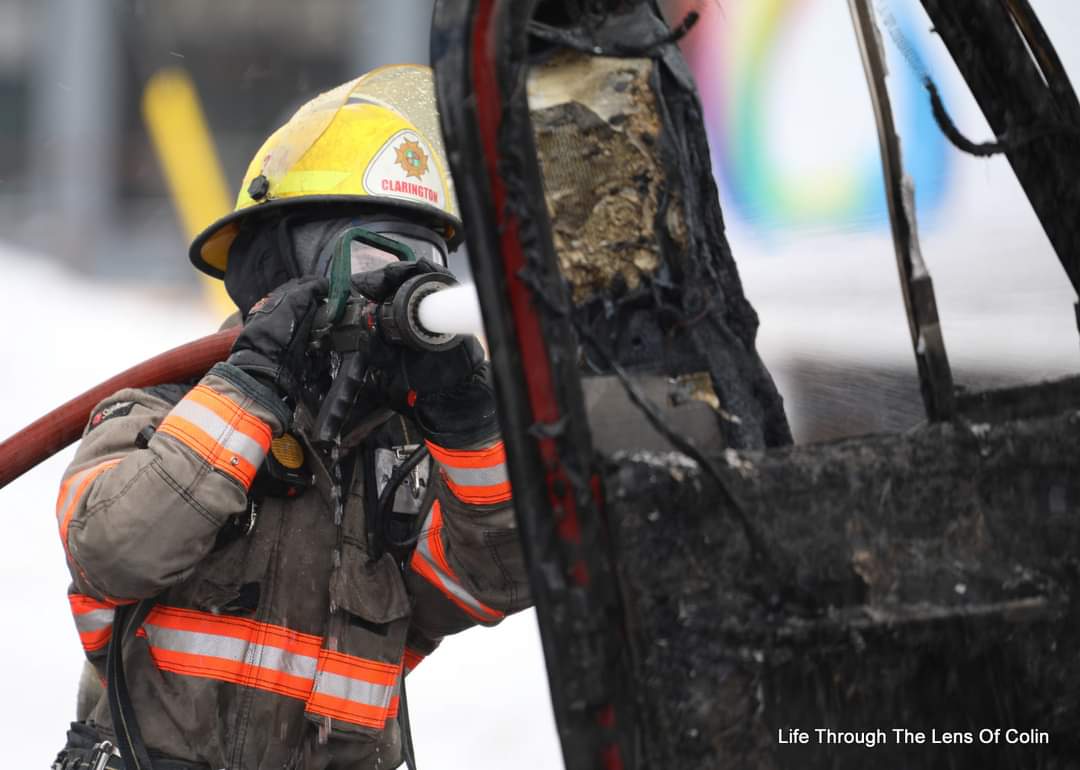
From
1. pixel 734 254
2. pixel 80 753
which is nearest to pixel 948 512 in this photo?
pixel 734 254

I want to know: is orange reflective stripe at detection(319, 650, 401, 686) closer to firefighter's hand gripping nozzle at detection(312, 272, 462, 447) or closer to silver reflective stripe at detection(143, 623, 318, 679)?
silver reflective stripe at detection(143, 623, 318, 679)

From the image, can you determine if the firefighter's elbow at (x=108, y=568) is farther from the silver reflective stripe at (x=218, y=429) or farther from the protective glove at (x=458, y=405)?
the protective glove at (x=458, y=405)

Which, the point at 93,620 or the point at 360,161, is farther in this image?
the point at 360,161

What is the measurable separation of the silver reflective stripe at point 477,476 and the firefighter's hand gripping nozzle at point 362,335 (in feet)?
0.82

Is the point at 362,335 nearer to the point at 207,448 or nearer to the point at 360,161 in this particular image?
the point at 207,448

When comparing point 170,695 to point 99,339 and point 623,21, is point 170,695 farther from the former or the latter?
point 99,339

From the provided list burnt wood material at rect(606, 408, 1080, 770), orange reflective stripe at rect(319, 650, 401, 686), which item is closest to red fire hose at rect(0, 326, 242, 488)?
orange reflective stripe at rect(319, 650, 401, 686)

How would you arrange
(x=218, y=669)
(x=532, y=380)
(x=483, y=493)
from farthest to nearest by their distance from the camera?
(x=483, y=493), (x=218, y=669), (x=532, y=380)

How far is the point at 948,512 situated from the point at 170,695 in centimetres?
156

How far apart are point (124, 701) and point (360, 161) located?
46.9 inches

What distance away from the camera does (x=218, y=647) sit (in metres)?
2.06

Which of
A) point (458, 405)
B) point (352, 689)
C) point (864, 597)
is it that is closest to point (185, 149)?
point (458, 405)

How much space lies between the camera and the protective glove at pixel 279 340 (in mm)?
1965

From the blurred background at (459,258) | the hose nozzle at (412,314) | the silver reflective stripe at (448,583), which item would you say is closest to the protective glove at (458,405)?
the hose nozzle at (412,314)
